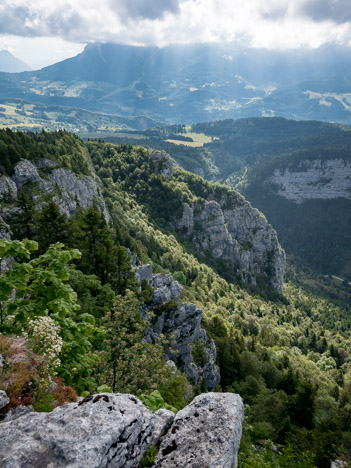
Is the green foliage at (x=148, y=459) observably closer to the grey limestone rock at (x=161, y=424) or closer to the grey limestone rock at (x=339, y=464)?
the grey limestone rock at (x=161, y=424)

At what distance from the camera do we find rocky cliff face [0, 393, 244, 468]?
7027 millimetres

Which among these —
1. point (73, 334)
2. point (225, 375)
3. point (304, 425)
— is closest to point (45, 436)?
point (73, 334)

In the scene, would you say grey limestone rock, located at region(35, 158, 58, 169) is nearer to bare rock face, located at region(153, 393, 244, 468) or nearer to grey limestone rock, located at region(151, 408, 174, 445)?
grey limestone rock, located at region(151, 408, 174, 445)

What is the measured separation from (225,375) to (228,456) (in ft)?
169

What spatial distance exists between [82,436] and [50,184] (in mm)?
55260

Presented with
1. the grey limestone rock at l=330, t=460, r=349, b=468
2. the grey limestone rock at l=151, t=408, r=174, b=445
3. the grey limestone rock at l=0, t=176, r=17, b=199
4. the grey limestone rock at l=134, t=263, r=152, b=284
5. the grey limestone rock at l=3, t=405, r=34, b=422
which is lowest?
the grey limestone rock at l=134, t=263, r=152, b=284

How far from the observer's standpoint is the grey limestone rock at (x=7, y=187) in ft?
140

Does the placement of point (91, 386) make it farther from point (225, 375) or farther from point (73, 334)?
point (225, 375)

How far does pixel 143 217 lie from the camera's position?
453 ft

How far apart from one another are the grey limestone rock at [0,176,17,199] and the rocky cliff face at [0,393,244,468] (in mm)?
40979

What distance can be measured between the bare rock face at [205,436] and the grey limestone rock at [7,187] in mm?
41730

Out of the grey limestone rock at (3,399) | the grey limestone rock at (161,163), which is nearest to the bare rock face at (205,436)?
the grey limestone rock at (3,399)

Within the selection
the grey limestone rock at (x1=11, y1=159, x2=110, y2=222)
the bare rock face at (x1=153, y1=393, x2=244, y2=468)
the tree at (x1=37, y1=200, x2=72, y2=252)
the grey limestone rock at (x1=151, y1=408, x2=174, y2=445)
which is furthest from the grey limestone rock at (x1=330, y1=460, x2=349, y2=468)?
the grey limestone rock at (x1=11, y1=159, x2=110, y2=222)

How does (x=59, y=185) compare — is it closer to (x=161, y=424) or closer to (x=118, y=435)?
(x=161, y=424)
